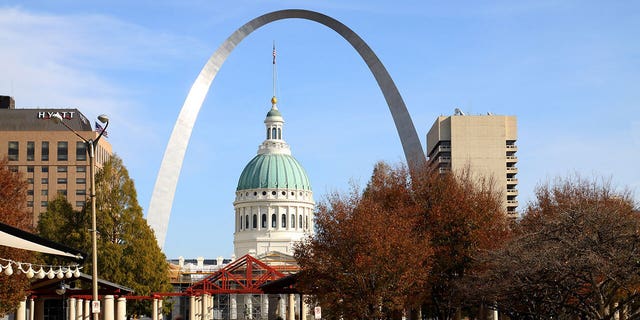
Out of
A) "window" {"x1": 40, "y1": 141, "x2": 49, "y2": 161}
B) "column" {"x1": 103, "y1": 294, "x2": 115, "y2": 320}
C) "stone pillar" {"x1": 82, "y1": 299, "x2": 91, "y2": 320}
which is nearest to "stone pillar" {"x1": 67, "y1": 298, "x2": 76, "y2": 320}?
"stone pillar" {"x1": 82, "y1": 299, "x2": 91, "y2": 320}

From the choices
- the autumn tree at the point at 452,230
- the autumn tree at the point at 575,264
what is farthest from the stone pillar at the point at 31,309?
the autumn tree at the point at 575,264

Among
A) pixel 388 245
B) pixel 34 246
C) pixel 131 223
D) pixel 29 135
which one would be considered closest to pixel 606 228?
pixel 388 245

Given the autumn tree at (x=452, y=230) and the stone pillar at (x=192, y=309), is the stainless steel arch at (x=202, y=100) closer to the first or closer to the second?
the autumn tree at (x=452, y=230)

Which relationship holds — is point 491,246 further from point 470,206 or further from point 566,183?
point 566,183

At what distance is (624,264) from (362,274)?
21.4 metres

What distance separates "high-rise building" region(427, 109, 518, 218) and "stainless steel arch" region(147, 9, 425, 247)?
51546 mm

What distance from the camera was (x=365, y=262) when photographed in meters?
60.2

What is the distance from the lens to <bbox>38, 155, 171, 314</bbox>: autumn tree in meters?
79.4

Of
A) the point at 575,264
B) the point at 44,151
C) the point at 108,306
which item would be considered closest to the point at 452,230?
the point at 108,306

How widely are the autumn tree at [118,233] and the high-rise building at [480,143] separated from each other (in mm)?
71737

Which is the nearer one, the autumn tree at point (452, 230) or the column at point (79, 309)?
the autumn tree at point (452, 230)

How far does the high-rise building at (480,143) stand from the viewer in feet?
487

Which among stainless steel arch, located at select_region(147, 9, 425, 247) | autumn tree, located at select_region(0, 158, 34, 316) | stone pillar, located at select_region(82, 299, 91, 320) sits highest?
stainless steel arch, located at select_region(147, 9, 425, 247)

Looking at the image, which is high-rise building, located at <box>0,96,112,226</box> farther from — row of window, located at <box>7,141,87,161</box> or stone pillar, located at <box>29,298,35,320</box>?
stone pillar, located at <box>29,298,35,320</box>
